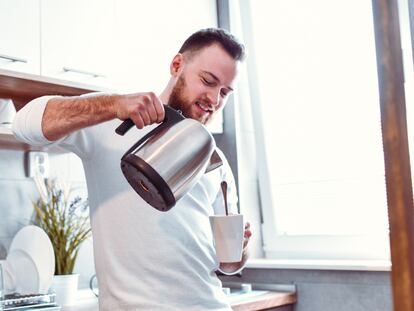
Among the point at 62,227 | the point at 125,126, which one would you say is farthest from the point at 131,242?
the point at 62,227

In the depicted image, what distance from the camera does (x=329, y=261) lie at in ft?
7.62

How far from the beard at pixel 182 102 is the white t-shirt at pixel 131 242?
0.59ft

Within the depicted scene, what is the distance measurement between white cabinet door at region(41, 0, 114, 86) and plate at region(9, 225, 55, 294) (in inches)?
21.7

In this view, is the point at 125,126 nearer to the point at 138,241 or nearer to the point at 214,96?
the point at 138,241

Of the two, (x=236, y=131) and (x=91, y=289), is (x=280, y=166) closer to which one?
(x=236, y=131)

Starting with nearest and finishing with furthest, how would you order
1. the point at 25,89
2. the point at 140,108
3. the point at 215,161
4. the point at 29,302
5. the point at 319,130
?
the point at 140,108, the point at 215,161, the point at 29,302, the point at 25,89, the point at 319,130

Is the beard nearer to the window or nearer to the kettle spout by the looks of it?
the kettle spout

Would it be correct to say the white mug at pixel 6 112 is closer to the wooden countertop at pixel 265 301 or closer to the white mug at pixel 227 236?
the white mug at pixel 227 236

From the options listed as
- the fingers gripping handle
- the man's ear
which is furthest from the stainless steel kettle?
the man's ear

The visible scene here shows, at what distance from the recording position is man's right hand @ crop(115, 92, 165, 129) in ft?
3.19

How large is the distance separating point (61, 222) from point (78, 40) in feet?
2.22

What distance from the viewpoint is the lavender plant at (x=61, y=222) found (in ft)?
6.68

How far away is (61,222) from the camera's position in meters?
2.07

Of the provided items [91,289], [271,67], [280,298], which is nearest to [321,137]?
[271,67]
